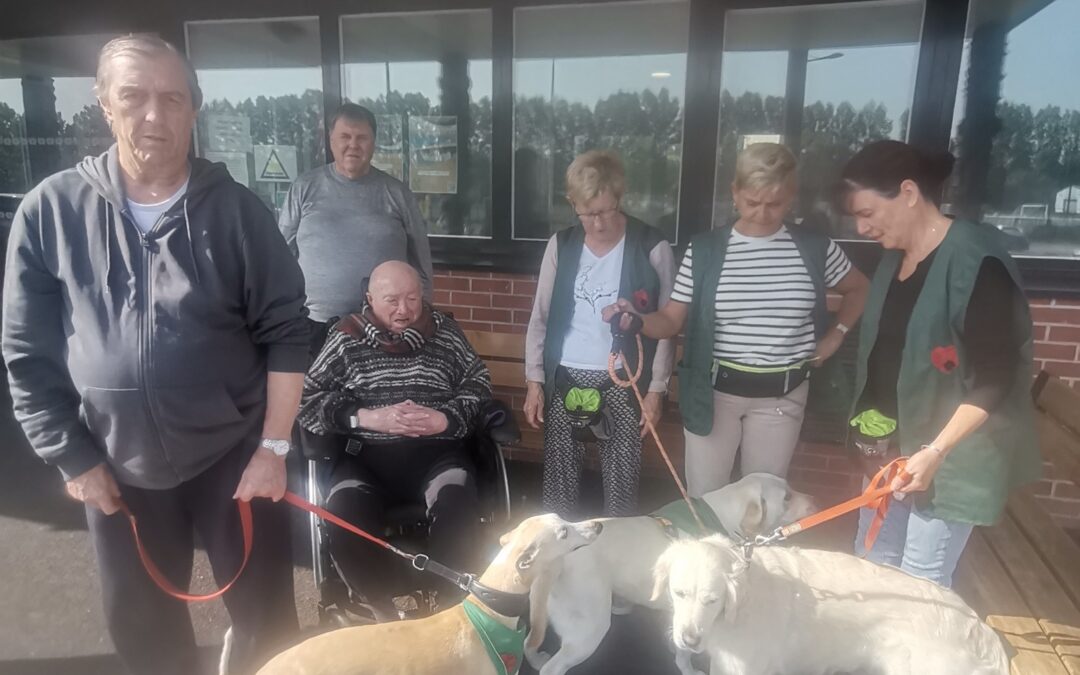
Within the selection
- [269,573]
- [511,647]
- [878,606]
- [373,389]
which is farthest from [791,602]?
[373,389]

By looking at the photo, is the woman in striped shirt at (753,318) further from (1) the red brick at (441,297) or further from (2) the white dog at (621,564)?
(1) the red brick at (441,297)

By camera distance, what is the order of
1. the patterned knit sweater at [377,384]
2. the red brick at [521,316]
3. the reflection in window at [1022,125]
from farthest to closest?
the red brick at [521,316], the reflection in window at [1022,125], the patterned knit sweater at [377,384]

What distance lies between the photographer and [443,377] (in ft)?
9.46

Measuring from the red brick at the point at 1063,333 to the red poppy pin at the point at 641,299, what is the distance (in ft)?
7.22

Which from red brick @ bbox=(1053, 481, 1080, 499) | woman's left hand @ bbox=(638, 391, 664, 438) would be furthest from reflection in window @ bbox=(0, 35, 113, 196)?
red brick @ bbox=(1053, 481, 1080, 499)

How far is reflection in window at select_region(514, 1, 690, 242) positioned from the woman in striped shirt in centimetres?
149

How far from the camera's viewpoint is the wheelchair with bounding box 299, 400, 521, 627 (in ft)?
8.84

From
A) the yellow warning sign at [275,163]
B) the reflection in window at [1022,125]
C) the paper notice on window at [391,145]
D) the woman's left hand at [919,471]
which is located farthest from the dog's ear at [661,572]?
the yellow warning sign at [275,163]

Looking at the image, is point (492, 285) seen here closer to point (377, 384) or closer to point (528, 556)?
point (377, 384)

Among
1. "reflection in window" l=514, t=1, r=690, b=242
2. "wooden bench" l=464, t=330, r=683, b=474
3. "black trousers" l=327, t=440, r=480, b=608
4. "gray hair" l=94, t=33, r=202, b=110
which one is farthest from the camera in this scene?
"wooden bench" l=464, t=330, r=683, b=474

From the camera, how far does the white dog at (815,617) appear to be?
182 centimetres

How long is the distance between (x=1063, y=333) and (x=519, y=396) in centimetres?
295

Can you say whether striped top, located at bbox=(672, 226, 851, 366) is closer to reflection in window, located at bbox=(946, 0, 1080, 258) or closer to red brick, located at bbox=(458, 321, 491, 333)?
reflection in window, located at bbox=(946, 0, 1080, 258)

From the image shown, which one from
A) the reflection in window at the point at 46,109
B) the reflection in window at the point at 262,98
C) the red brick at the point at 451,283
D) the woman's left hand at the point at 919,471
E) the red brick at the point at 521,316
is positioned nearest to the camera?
the woman's left hand at the point at 919,471
